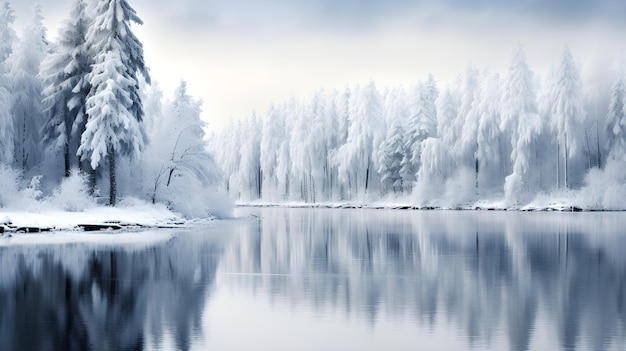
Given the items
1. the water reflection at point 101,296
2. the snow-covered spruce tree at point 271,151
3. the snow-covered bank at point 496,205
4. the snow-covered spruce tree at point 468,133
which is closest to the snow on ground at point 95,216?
the water reflection at point 101,296

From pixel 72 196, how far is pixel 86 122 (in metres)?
7.35

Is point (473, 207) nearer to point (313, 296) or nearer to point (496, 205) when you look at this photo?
point (496, 205)

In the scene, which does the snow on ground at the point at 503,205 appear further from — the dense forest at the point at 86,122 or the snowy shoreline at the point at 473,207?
the dense forest at the point at 86,122

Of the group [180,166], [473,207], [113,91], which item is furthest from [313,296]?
[473,207]

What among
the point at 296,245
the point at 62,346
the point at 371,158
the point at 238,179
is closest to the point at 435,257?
the point at 296,245

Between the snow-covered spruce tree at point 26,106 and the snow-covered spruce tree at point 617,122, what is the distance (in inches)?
2011

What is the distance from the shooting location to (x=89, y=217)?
123 ft

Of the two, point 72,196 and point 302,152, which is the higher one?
point 302,152

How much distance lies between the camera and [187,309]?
14.6 metres

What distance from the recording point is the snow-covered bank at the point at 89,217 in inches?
1383

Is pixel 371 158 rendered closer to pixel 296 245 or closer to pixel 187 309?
pixel 296 245

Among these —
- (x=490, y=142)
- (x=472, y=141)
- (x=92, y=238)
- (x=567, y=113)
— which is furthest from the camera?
(x=472, y=141)

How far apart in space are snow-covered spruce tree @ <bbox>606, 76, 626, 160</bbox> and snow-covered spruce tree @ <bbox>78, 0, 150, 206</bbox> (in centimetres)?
4600

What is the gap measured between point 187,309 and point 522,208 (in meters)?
55.8
